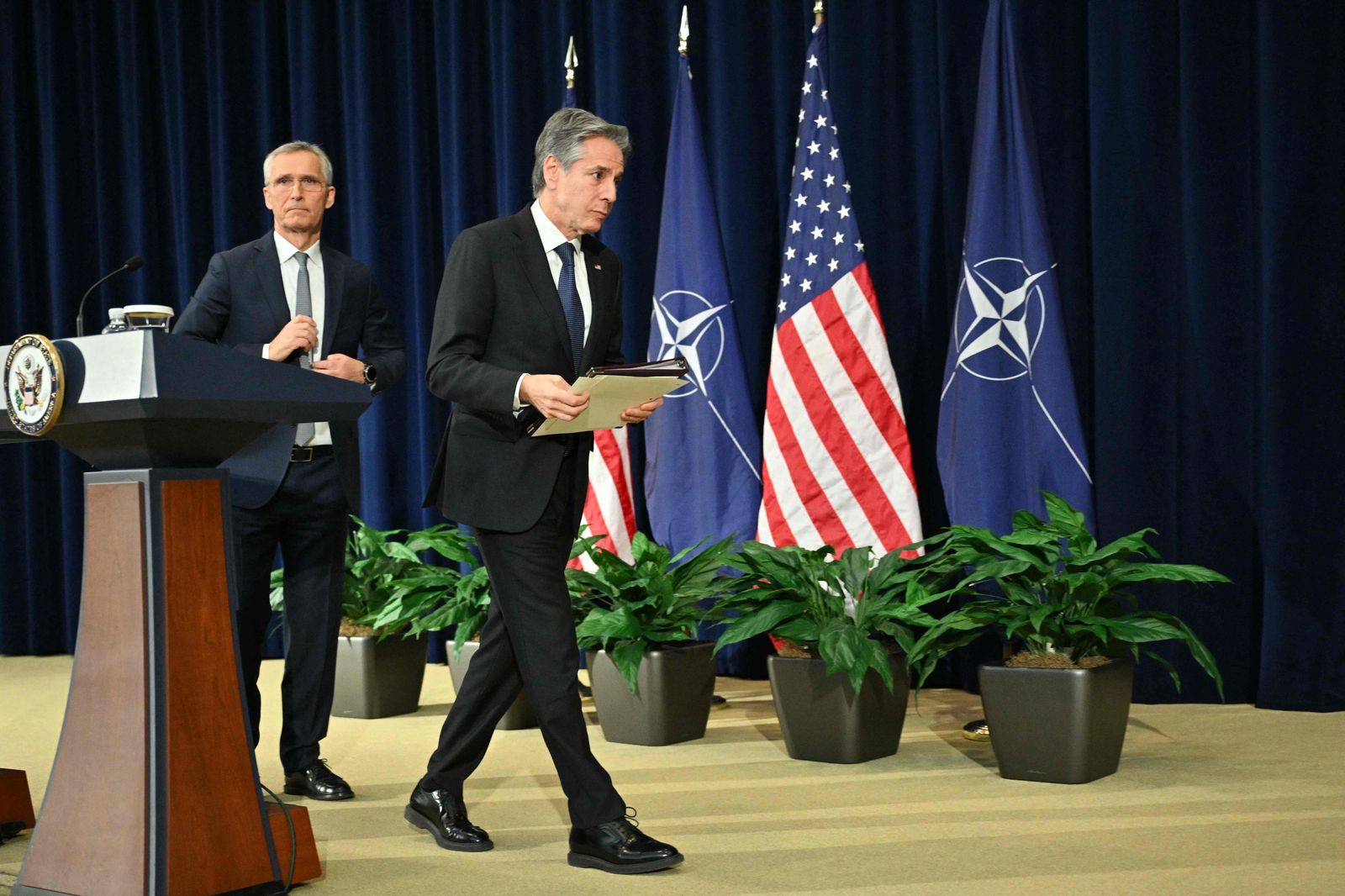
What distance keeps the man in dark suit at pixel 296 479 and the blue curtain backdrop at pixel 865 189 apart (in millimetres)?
2133

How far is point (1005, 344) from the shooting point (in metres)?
3.98

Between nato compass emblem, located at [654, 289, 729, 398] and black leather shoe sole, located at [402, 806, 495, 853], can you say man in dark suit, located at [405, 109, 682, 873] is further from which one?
nato compass emblem, located at [654, 289, 729, 398]

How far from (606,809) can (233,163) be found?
14.8 feet

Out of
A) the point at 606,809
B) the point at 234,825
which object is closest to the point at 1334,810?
the point at 606,809

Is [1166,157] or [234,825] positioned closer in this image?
[234,825]

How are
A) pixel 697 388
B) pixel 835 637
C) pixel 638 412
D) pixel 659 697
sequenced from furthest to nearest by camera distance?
pixel 697 388 → pixel 659 697 → pixel 835 637 → pixel 638 412

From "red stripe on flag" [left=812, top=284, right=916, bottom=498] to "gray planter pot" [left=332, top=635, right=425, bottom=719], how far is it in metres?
1.59

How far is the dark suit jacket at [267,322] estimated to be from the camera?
295 centimetres

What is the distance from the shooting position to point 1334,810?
2727 millimetres

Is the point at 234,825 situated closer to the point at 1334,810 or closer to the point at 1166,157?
the point at 1334,810

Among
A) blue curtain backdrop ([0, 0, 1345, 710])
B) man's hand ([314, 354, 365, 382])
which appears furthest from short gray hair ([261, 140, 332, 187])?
blue curtain backdrop ([0, 0, 1345, 710])

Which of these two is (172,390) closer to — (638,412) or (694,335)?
(638,412)

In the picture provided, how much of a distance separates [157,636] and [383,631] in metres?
2.23

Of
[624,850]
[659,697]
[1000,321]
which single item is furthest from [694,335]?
[624,850]
